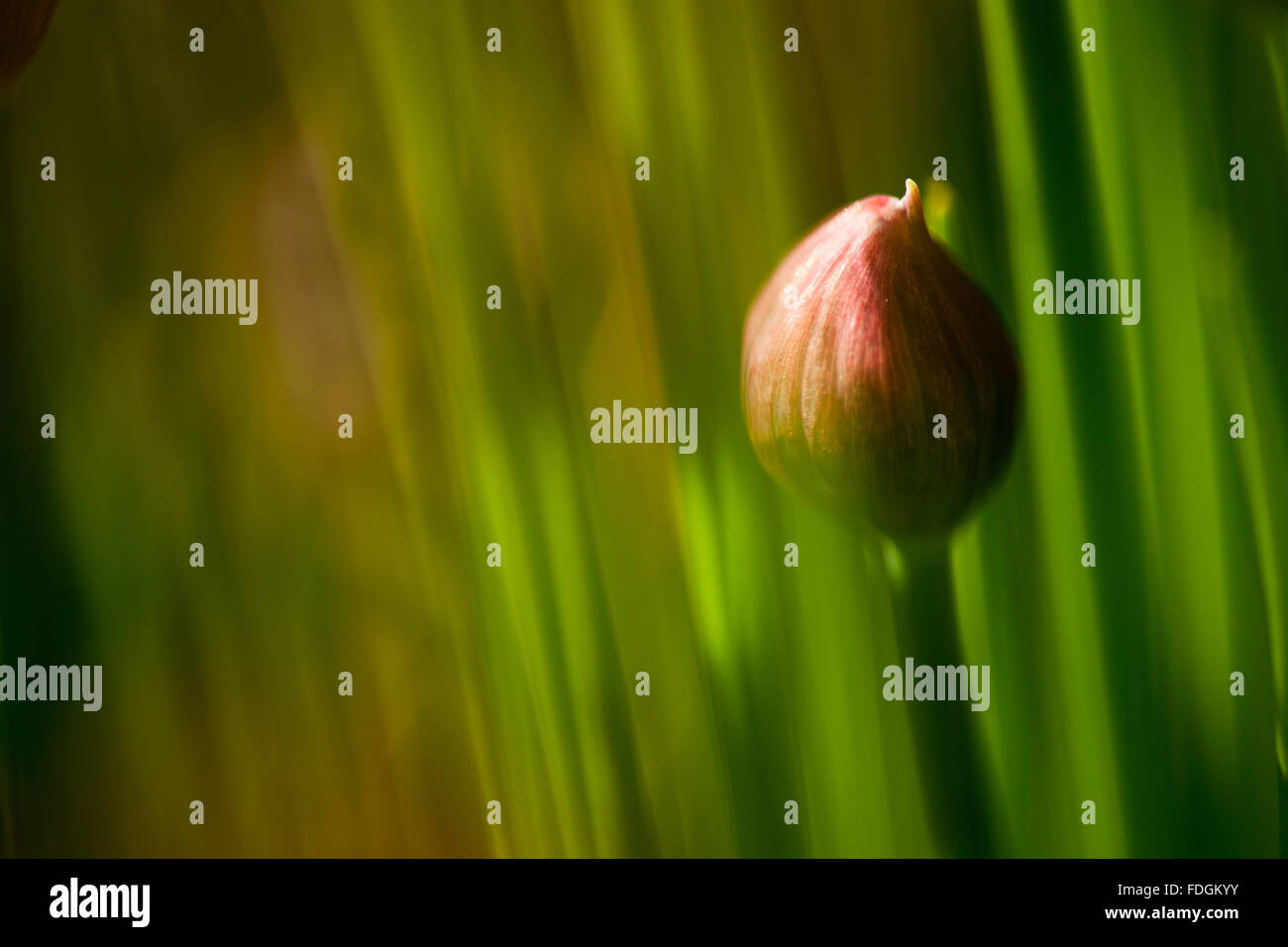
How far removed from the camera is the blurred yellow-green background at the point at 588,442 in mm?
556

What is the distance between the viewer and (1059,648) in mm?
562

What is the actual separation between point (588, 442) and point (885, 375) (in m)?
0.19

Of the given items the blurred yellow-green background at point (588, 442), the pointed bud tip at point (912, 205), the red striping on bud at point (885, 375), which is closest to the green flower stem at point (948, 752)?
the blurred yellow-green background at point (588, 442)

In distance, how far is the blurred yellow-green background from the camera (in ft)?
1.82

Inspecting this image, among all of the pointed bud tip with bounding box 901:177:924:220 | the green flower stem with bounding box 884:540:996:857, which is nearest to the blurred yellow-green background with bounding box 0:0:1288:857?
the green flower stem with bounding box 884:540:996:857

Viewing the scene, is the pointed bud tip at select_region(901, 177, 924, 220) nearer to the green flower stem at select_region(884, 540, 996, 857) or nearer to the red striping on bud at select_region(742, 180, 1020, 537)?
the red striping on bud at select_region(742, 180, 1020, 537)

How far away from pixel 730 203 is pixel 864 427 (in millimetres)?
187

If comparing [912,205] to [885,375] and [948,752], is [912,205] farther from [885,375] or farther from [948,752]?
[948,752]

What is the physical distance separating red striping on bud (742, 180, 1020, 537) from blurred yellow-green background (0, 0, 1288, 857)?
0.32ft

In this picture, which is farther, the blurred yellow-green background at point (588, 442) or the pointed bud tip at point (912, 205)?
the blurred yellow-green background at point (588, 442)

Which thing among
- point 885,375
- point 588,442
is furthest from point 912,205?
point 588,442

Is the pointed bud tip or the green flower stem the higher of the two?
the pointed bud tip

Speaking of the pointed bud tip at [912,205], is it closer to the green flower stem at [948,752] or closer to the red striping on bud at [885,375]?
the red striping on bud at [885,375]

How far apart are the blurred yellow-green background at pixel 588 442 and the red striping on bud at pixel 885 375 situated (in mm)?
96
